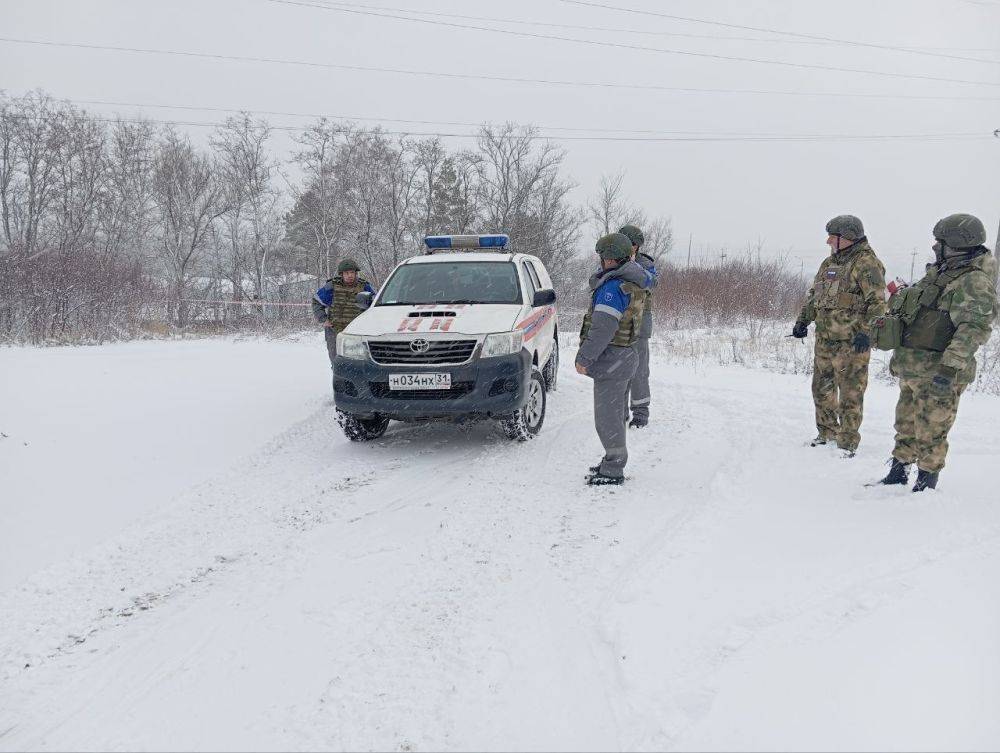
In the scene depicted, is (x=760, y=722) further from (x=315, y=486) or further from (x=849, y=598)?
(x=315, y=486)

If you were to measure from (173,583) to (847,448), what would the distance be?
16.8 ft

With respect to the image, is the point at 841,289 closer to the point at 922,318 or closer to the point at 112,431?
the point at 922,318

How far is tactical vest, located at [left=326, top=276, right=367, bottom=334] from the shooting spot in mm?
7746

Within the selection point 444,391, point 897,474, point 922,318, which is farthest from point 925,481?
point 444,391

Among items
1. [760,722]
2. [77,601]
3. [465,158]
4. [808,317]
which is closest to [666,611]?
[760,722]

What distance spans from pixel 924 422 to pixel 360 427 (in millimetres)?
4654

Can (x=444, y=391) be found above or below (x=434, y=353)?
below

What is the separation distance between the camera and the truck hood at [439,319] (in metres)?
5.70

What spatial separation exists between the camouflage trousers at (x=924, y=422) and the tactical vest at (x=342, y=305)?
229 inches

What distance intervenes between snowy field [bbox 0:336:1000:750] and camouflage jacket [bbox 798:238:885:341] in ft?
3.58

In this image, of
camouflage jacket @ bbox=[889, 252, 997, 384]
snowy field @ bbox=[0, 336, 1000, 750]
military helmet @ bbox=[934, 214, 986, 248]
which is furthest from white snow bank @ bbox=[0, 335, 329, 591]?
military helmet @ bbox=[934, 214, 986, 248]

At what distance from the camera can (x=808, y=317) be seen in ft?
18.2

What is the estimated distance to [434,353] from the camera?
5.59 meters

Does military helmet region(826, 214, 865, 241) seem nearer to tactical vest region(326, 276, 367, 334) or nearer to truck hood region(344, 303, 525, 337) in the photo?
truck hood region(344, 303, 525, 337)
